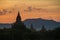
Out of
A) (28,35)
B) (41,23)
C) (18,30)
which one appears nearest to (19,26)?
(18,30)

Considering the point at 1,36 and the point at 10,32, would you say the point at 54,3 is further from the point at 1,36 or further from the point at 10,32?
the point at 1,36

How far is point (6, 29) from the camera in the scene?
9.57ft

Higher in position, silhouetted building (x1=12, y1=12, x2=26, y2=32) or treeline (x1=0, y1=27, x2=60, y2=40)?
silhouetted building (x1=12, y1=12, x2=26, y2=32)

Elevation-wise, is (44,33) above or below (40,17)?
below

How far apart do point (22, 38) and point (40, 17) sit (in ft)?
1.78

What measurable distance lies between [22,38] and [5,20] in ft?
1.60

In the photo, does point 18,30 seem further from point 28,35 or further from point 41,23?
point 41,23

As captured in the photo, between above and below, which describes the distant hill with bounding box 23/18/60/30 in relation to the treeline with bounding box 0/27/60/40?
above

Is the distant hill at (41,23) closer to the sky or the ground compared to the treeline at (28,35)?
closer to the sky

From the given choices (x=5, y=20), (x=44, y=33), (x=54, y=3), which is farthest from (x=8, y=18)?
(x=54, y=3)

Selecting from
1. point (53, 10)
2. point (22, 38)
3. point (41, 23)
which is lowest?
point (22, 38)

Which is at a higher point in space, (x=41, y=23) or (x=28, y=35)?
(x=41, y=23)

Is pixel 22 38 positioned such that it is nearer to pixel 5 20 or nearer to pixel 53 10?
pixel 5 20

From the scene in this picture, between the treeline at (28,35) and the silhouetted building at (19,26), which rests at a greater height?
the silhouetted building at (19,26)
